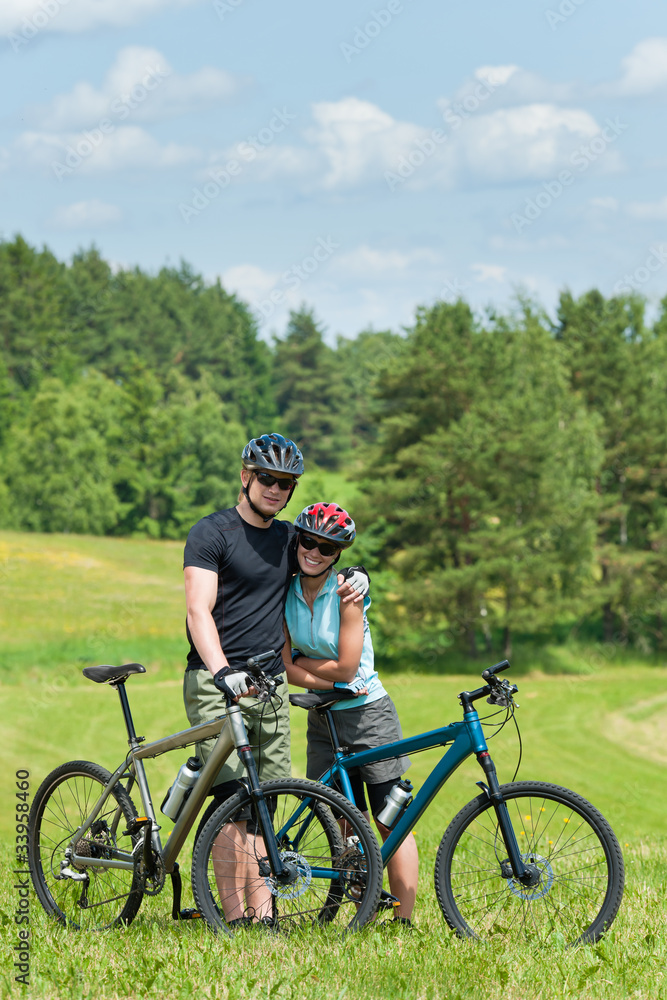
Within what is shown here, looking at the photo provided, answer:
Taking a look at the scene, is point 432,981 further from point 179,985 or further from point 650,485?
point 650,485

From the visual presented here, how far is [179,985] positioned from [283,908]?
72 centimetres

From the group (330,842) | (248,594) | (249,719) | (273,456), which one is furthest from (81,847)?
(273,456)

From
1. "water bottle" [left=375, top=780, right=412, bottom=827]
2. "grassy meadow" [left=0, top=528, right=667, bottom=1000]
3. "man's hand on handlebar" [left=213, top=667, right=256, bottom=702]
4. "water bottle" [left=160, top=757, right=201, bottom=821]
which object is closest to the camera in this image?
"grassy meadow" [left=0, top=528, right=667, bottom=1000]

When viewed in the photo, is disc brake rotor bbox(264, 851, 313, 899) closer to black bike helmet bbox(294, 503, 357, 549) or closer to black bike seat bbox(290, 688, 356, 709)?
black bike seat bbox(290, 688, 356, 709)

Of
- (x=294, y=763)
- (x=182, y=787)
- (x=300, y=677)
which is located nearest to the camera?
(x=182, y=787)

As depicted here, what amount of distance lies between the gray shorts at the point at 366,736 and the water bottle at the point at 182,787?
60cm

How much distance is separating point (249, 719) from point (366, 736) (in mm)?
589

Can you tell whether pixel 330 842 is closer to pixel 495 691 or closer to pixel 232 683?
pixel 232 683

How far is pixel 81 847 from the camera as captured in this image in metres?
4.58

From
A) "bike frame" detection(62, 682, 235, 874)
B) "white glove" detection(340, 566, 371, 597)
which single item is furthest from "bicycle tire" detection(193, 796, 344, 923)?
"white glove" detection(340, 566, 371, 597)

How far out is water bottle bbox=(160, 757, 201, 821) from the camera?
4195mm

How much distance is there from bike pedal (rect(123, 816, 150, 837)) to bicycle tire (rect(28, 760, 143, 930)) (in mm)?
26

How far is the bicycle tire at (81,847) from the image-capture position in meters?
4.41

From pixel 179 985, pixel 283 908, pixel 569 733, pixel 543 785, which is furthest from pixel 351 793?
pixel 569 733
